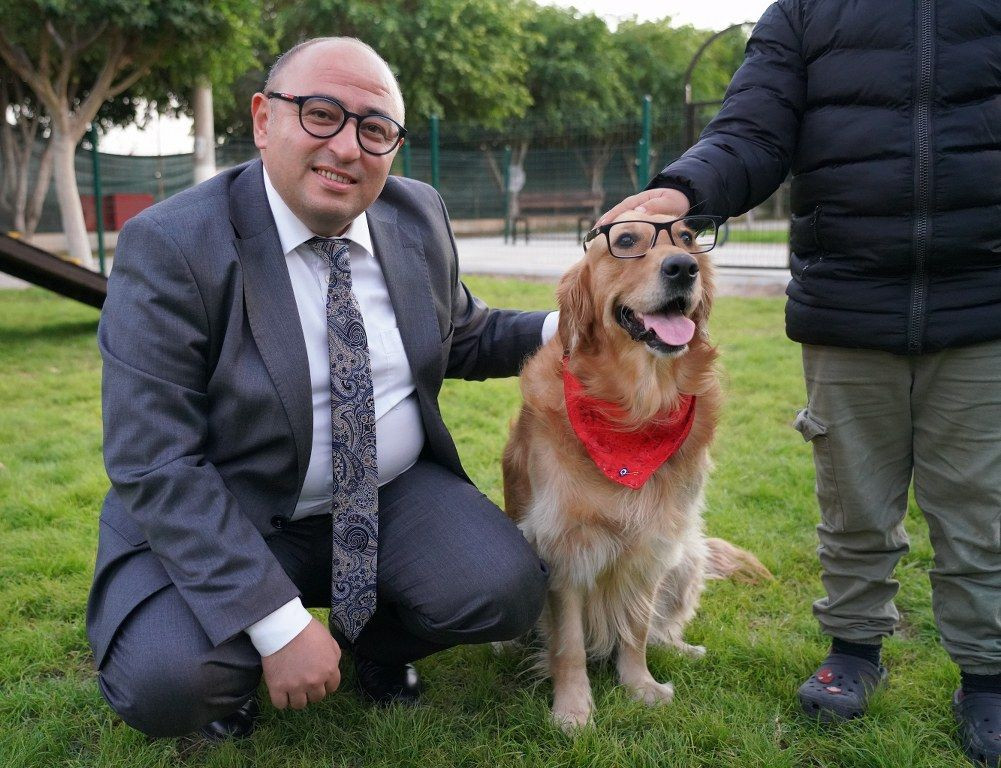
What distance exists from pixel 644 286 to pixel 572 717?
1.25 meters

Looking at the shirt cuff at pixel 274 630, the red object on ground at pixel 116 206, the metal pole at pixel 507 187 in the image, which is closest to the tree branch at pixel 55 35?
the red object on ground at pixel 116 206

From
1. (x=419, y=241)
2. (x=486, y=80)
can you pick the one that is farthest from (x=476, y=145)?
(x=419, y=241)

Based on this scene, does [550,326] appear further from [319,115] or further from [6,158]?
[6,158]

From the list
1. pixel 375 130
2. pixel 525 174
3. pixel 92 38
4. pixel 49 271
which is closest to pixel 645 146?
pixel 525 174

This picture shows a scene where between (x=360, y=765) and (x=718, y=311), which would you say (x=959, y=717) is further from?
(x=718, y=311)

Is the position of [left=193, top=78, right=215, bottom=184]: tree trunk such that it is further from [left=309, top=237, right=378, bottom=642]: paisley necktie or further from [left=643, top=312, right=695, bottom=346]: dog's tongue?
[left=643, top=312, right=695, bottom=346]: dog's tongue

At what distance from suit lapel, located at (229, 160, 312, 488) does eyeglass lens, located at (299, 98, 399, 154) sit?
0.26m

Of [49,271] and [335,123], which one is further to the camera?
[49,271]

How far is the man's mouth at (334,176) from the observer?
217 cm

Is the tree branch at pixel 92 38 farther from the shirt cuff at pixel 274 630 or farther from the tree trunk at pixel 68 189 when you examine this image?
the shirt cuff at pixel 274 630

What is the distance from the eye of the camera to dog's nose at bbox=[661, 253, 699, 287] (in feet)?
7.30

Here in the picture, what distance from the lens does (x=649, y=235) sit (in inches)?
89.6

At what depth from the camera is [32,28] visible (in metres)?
9.98

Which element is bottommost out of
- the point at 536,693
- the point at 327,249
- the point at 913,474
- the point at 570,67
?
the point at 536,693
